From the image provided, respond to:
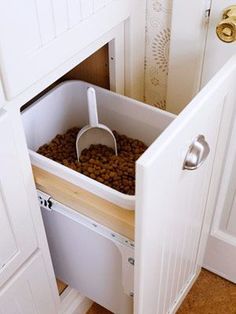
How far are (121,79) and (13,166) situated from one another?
1.29 ft

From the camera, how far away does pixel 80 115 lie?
1.03 metres

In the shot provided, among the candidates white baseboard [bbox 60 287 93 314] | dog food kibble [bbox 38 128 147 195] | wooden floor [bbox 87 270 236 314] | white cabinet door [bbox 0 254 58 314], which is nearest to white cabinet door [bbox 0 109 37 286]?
white cabinet door [bbox 0 254 58 314]

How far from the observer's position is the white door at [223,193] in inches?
32.1

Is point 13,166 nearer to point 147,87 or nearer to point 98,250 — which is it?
point 98,250

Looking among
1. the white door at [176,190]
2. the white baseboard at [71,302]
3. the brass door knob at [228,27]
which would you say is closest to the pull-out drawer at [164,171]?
the white door at [176,190]

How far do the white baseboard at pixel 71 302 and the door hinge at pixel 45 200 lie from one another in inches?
15.1

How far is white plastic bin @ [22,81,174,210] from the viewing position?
913mm

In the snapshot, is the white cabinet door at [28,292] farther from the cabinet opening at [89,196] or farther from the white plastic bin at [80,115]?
the white plastic bin at [80,115]

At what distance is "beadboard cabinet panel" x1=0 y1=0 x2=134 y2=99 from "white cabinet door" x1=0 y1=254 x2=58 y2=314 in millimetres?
367

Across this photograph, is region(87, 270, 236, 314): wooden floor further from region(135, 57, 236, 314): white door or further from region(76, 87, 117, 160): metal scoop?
region(76, 87, 117, 160): metal scoop

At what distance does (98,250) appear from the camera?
842 mm

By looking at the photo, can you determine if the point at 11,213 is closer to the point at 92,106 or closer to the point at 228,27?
the point at 92,106

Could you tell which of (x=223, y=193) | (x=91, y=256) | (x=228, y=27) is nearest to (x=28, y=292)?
(x=91, y=256)

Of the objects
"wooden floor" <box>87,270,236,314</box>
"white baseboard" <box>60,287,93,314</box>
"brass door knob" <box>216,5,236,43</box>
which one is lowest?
"wooden floor" <box>87,270,236,314</box>
